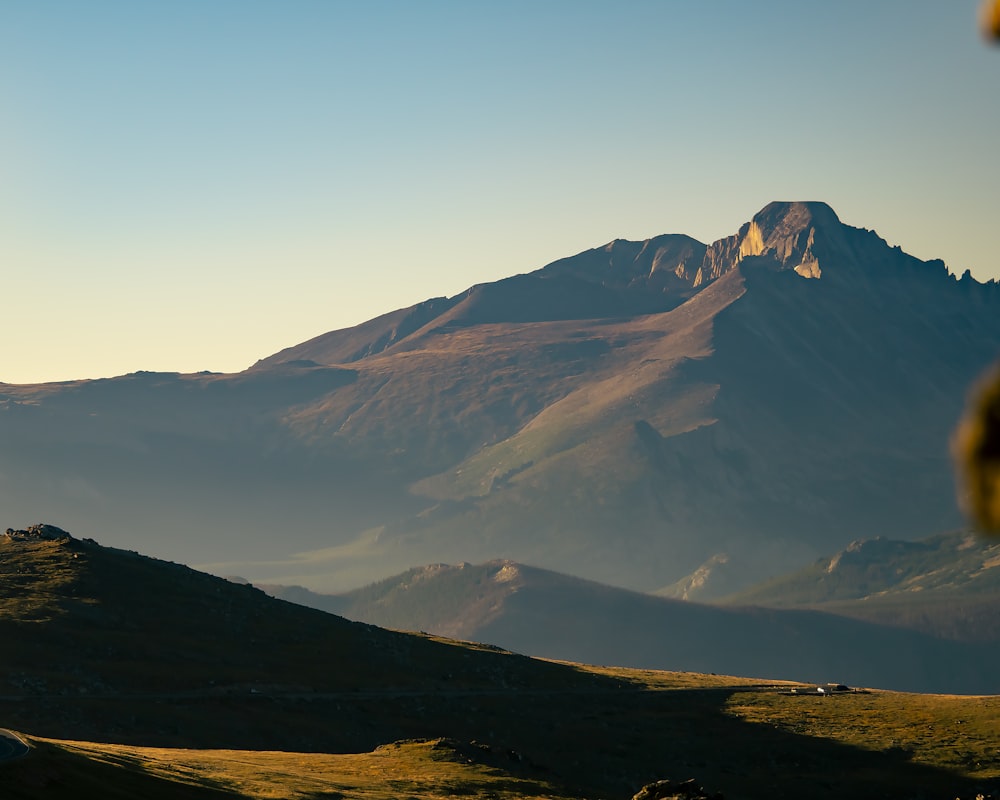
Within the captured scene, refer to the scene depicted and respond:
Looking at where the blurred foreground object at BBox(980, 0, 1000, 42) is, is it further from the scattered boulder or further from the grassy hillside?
the scattered boulder

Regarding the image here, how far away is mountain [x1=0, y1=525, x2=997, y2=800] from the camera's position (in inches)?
4564

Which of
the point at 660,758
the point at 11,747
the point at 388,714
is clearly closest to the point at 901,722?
the point at 660,758

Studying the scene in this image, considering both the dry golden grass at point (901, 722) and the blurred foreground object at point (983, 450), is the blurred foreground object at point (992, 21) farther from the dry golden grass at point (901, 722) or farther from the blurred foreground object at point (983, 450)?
the dry golden grass at point (901, 722)

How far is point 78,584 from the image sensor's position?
187m

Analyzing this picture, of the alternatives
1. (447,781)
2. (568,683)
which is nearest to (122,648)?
(568,683)

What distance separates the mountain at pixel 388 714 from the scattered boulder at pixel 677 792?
1649 cm

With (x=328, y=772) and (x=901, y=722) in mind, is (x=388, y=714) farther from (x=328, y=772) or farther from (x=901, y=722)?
(x=901, y=722)

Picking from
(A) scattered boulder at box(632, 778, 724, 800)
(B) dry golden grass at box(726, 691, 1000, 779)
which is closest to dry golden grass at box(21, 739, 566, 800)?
(A) scattered boulder at box(632, 778, 724, 800)

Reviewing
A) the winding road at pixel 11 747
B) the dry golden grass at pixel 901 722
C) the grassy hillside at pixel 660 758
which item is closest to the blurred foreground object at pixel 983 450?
the grassy hillside at pixel 660 758

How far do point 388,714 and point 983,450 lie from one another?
154498 millimetres

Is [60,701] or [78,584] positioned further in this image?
[78,584]

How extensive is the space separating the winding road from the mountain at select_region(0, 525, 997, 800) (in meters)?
7.44

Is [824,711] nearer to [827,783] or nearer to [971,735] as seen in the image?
[971,735]

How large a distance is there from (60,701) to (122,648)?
89.9 ft
